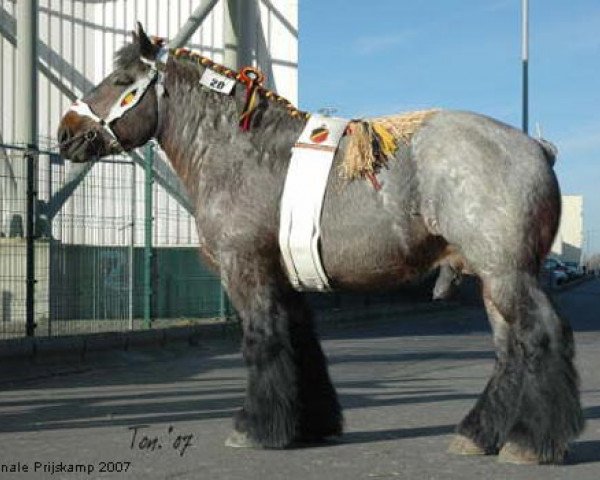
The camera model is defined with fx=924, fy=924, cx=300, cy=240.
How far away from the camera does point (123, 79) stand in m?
6.23

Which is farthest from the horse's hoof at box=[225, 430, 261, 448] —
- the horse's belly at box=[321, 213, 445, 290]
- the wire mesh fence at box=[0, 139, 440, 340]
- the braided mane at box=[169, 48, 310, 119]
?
the wire mesh fence at box=[0, 139, 440, 340]

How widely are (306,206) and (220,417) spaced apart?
246 cm

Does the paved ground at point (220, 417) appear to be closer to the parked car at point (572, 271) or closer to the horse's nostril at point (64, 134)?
the horse's nostril at point (64, 134)

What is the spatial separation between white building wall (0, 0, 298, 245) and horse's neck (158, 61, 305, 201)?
753cm

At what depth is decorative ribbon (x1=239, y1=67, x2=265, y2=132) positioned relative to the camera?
5938 millimetres

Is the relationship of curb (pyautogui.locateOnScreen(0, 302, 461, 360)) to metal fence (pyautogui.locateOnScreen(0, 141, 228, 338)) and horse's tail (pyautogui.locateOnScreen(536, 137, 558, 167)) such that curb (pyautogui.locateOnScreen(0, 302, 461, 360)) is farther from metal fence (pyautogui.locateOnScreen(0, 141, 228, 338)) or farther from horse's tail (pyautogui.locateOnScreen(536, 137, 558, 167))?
horse's tail (pyautogui.locateOnScreen(536, 137, 558, 167))

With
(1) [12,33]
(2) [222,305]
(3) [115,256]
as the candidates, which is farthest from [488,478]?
(1) [12,33]

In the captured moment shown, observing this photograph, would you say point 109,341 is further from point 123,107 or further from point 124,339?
point 123,107

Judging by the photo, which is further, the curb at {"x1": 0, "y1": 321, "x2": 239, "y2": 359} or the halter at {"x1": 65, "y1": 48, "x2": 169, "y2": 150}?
the curb at {"x1": 0, "y1": 321, "x2": 239, "y2": 359}

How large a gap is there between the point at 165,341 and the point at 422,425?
718cm

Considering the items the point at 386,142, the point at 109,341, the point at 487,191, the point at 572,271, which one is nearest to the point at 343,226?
the point at 386,142

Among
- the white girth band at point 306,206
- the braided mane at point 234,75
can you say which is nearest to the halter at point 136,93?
the braided mane at point 234,75

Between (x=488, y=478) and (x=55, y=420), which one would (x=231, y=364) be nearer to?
(x=55, y=420)

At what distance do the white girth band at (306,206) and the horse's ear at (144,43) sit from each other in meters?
1.28
